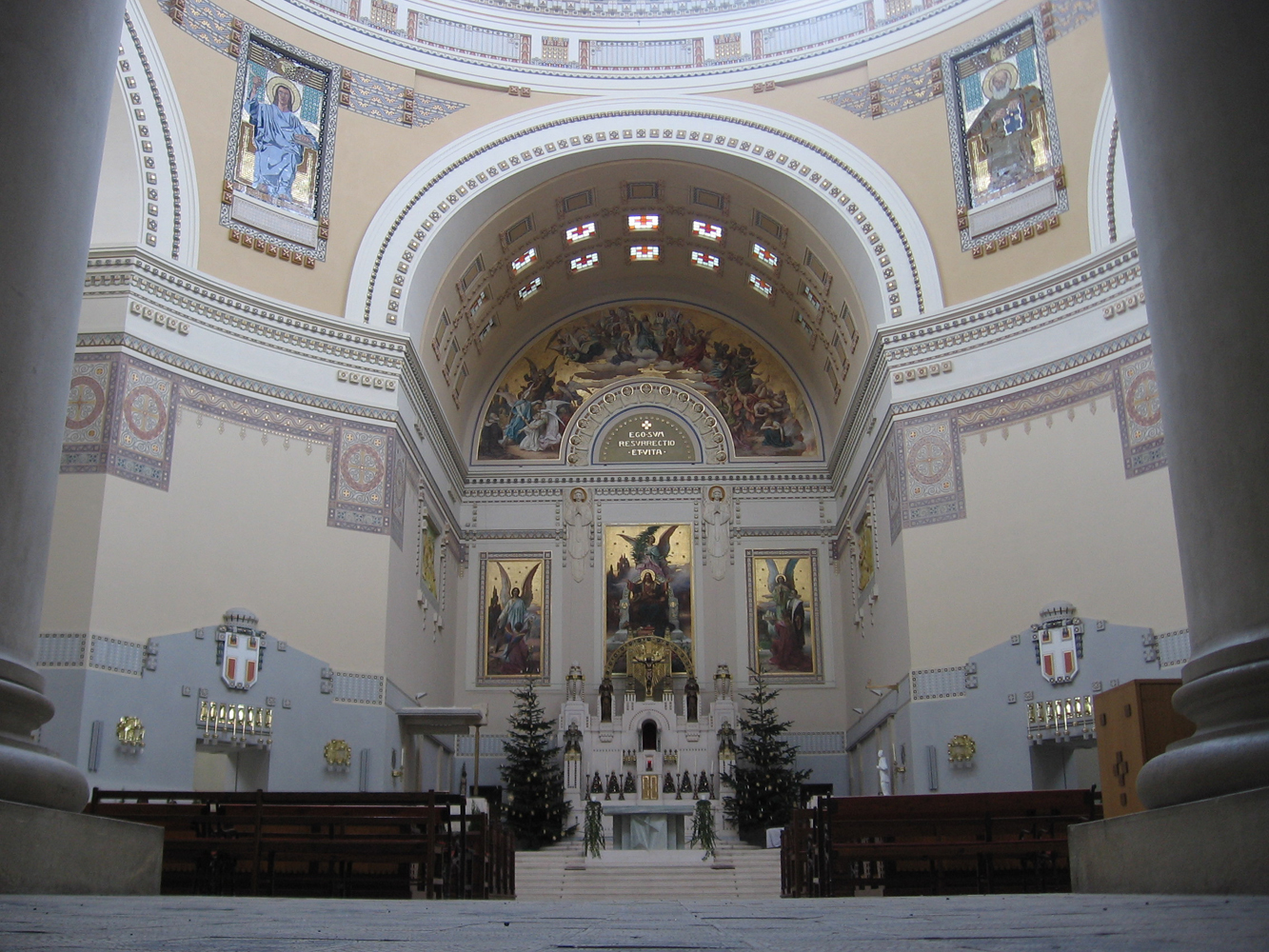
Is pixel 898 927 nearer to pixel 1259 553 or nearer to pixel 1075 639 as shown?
pixel 1259 553

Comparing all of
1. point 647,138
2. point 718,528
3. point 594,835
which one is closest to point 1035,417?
point 647,138

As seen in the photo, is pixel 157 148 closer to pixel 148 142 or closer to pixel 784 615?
pixel 148 142

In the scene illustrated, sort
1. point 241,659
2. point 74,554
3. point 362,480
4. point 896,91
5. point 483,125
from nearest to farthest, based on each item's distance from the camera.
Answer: point 74,554
point 241,659
point 362,480
point 896,91
point 483,125

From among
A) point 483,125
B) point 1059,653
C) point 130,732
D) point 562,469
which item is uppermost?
point 483,125

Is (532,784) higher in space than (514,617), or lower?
lower

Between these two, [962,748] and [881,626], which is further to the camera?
[881,626]

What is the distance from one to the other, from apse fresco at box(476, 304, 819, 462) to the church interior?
0.88 metres

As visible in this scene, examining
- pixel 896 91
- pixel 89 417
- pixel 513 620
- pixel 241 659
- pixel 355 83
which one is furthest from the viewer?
pixel 513 620

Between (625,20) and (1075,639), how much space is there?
13127mm

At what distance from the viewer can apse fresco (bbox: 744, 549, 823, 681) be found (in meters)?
24.7

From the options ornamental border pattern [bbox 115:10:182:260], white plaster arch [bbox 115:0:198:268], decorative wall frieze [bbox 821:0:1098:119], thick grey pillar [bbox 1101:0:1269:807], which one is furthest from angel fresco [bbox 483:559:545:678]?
thick grey pillar [bbox 1101:0:1269:807]

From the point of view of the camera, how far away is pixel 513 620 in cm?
2506

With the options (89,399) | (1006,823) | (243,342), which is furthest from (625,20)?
(1006,823)

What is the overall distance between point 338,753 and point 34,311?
13779 millimetres
